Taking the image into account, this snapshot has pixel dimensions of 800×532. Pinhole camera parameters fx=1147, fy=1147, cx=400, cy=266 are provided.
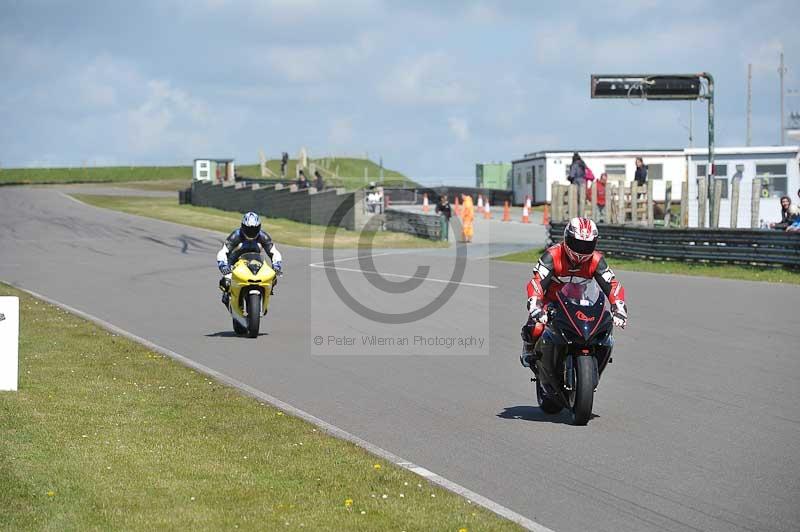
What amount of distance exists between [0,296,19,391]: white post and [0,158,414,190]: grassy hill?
74.1 metres

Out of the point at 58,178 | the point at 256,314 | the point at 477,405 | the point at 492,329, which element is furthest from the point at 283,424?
the point at 58,178

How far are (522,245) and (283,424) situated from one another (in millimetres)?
28182

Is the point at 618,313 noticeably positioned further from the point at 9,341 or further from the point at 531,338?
the point at 9,341

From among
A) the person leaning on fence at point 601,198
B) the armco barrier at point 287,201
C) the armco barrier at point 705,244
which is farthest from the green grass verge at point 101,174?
the armco barrier at point 705,244

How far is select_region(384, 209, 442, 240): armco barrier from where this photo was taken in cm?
4072

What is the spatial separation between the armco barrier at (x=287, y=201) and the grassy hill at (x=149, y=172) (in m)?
25.6

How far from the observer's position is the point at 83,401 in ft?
33.6

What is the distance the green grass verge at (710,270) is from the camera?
23953mm

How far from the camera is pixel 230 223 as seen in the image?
48.6 metres

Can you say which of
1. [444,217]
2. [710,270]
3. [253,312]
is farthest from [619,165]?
[253,312]

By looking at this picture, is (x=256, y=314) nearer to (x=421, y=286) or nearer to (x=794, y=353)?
(x=794, y=353)

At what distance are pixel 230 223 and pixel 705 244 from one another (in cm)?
2603

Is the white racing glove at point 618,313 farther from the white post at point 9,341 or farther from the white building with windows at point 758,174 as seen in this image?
the white building with windows at point 758,174

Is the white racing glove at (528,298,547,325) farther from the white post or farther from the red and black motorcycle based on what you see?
the white post
